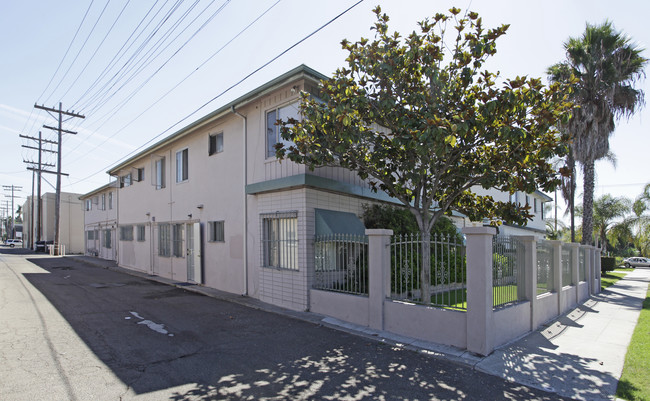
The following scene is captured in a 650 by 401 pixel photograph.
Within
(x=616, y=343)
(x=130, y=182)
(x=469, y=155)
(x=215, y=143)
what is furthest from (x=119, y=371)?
(x=130, y=182)

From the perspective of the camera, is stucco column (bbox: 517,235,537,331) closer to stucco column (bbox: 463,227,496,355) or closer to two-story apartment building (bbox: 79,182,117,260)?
stucco column (bbox: 463,227,496,355)

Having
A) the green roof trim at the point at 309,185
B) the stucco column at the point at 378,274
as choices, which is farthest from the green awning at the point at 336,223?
the stucco column at the point at 378,274

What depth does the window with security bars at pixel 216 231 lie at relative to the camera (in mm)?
12930

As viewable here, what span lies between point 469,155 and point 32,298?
40.5ft

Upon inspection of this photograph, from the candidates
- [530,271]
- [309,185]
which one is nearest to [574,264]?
[530,271]

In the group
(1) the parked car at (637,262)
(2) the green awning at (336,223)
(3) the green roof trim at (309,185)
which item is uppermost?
(3) the green roof trim at (309,185)

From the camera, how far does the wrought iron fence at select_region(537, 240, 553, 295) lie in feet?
28.1

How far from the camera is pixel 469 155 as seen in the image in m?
7.83

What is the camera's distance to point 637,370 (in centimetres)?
559

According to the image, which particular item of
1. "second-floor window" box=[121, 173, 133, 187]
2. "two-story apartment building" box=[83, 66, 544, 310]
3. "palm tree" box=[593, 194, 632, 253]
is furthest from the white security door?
"palm tree" box=[593, 194, 632, 253]

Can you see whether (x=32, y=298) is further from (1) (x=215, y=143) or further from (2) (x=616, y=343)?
(2) (x=616, y=343)

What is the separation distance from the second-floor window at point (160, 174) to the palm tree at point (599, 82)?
18.1m

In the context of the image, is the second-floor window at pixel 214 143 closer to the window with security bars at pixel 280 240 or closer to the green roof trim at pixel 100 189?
the window with security bars at pixel 280 240

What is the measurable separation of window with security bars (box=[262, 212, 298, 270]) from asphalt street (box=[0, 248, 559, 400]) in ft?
4.81
